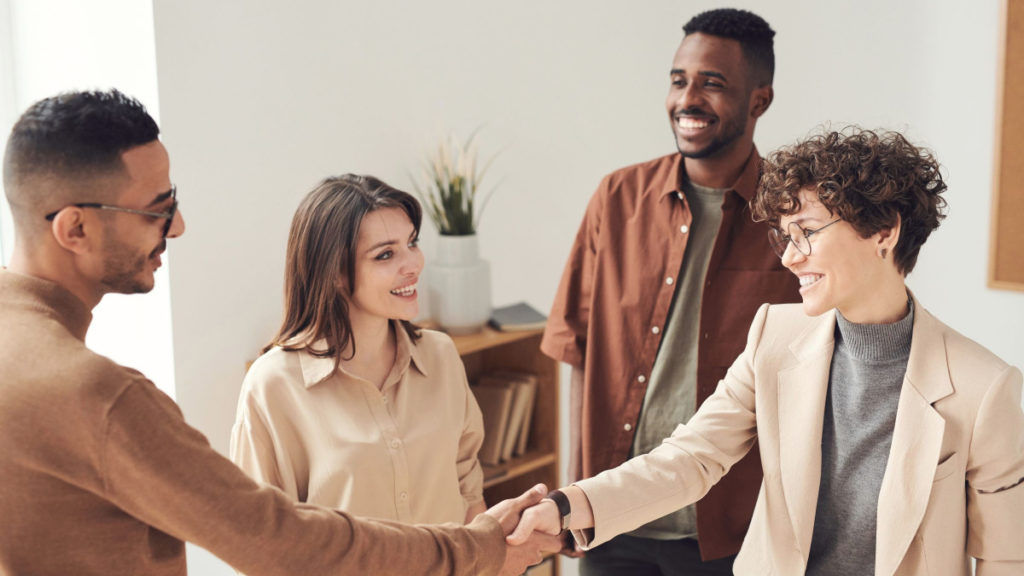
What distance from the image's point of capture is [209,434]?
9.64ft

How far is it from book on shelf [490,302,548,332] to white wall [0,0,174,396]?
→ 1.08 metres

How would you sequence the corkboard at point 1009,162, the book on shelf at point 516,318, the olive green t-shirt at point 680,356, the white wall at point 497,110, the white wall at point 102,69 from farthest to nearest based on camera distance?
the book on shelf at point 516,318 < the corkboard at point 1009,162 < the white wall at point 497,110 < the white wall at point 102,69 < the olive green t-shirt at point 680,356

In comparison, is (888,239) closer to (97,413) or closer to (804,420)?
(804,420)

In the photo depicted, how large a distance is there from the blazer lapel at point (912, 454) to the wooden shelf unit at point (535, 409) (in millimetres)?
1723

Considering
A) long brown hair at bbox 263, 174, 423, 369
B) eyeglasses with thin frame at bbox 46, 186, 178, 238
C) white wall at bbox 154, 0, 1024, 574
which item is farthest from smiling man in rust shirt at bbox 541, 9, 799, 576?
eyeglasses with thin frame at bbox 46, 186, 178, 238

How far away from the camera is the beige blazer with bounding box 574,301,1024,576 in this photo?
1717mm

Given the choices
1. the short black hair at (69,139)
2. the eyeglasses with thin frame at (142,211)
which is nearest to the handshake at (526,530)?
the eyeglasses with thin frame at (142,211)

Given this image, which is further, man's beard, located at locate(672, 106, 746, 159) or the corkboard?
the corkboard

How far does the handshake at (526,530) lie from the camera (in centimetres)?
204

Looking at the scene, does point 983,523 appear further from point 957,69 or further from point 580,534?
point 957,69

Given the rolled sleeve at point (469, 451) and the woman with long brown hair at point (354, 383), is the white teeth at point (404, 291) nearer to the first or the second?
the woman with long brown hair at point (354, 383)

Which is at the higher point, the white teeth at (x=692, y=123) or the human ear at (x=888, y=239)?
the white teeth at (x=692, y=123)

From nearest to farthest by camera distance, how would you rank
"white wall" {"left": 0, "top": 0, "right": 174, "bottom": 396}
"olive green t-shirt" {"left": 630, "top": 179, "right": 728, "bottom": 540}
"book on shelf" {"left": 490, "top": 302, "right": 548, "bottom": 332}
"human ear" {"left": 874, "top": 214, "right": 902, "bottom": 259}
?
1. "human ear" {"left": 874, "top": 214, "right": 902, "bottom": 259}
2. "olive green t-shirt" {"left": 630, "top": 179, "right": 728, "bottom": 540}
3. "white wall" {"left": 0, "top": 0, "right": 174, "bottom": 396}
4. "book on shelf" {"left": 490, "top": 302, "right": 548, "bottom": 332}

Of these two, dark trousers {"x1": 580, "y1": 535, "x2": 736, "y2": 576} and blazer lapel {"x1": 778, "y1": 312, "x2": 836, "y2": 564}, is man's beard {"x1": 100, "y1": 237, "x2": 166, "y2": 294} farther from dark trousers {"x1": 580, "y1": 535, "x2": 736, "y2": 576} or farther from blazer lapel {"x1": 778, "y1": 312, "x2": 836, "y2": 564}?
dark trousers {"x1": 580, "y1": 535, "x2": 736, "y2": 576}
